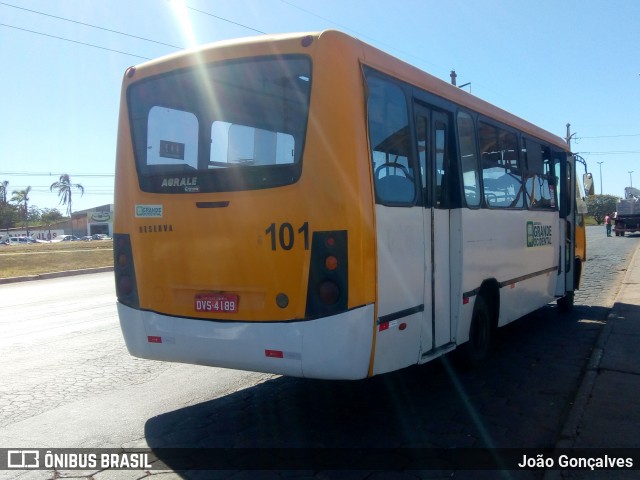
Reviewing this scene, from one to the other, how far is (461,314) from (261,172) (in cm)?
268

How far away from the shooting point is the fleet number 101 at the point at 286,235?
15.4 feet

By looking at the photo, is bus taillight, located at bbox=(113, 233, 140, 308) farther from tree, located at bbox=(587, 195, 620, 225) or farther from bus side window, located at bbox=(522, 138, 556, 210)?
tree, located at bbox=(587, 195, 620, 225)

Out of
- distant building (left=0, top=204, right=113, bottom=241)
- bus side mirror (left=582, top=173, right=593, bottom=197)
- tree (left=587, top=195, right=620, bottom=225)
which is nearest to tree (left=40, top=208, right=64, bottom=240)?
distant building (left=0, top=204, right=113, bottom=241)

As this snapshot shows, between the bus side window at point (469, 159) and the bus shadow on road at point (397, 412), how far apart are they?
6.07ft

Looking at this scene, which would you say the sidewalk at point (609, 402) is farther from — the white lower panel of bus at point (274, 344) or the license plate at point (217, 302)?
the license plate at point (217, 302)

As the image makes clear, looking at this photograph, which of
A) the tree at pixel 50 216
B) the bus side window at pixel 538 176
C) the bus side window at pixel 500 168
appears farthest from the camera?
the tree at pixel 50 216

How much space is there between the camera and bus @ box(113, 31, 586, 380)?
464 centimetres

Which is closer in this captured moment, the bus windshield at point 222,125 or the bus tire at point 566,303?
the bus windshield at point 222,125

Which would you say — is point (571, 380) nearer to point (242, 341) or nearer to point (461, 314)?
point (461, 314)

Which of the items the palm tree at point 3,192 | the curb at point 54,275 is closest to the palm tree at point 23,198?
the palm tree at point 3,192

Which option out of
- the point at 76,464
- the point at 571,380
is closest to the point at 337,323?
the point at 76,464

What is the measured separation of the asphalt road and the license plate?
1023 mm

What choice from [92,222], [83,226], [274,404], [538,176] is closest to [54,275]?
[538,176]

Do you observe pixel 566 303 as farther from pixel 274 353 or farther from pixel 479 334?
pixel 274 353
